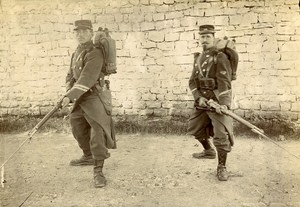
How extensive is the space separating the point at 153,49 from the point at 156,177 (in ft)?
9.15

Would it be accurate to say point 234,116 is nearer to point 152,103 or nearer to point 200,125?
point 200,125

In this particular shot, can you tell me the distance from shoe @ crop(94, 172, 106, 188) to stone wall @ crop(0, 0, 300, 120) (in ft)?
8.16

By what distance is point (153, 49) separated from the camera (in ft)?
20.1

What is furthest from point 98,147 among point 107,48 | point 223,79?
point 223,79

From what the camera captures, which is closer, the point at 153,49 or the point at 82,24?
the point at 82,24

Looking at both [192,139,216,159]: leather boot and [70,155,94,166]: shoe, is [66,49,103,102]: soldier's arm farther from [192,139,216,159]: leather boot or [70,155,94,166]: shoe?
[192,139,216,159]: leather boot

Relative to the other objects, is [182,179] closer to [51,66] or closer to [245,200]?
[245,200]

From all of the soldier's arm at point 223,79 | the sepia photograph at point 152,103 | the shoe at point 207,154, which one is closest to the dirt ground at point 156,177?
the sepia photograph at point 152,103

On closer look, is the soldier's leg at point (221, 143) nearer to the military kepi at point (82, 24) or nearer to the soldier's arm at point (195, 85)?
the soldier's arm at point (195, 85)

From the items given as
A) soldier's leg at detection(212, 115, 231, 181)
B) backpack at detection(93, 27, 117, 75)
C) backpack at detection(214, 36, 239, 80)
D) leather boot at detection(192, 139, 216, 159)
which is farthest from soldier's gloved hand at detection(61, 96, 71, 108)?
leather boot at detection(192, 139, 216, 159)

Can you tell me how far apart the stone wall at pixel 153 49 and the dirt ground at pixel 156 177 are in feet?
2.92

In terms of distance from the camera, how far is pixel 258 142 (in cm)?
554

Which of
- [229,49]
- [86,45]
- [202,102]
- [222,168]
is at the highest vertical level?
[86,45]

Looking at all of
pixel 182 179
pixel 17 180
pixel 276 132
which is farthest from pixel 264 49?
pixel 17 180
